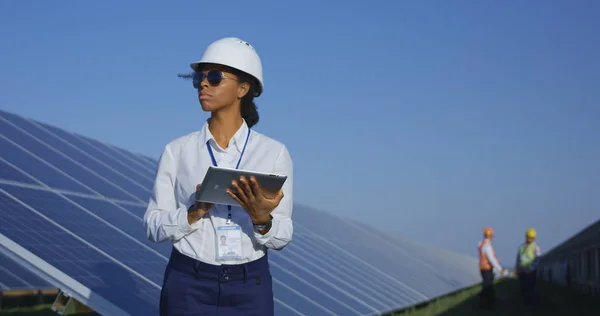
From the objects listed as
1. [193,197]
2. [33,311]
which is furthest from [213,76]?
[33,311]

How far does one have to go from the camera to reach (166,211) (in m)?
3.29

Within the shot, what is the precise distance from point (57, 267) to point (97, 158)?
5.89m

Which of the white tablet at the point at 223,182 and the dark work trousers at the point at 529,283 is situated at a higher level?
the white tablet at the point at 223,182

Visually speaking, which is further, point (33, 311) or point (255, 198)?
point (33, 311)

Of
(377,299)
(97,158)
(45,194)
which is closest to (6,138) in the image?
(45,194)

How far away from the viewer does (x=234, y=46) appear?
3.39m

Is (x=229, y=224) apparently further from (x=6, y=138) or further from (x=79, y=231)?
(x=6, y=138)

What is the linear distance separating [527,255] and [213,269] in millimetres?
13456

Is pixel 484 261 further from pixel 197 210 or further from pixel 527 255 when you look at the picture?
pixel 197 210

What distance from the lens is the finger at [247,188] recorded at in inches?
116

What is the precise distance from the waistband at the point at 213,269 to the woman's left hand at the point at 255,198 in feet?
0.78

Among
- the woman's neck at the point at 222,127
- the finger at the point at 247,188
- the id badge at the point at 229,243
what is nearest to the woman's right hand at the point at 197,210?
→ the id badge at the point at 229,243

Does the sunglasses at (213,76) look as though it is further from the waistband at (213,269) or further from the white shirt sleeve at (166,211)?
the waistband at (213,269)

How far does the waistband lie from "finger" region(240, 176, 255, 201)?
1.20ft
